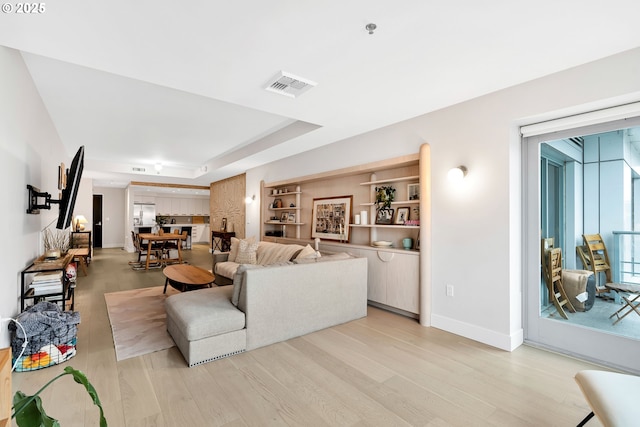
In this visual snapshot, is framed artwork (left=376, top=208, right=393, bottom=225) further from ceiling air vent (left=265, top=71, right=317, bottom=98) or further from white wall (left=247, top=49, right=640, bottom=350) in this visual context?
ceiling air vent (left=265, top=71, right=317, bottom=98)

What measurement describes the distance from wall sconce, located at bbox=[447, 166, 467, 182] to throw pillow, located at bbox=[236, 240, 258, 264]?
132 inches

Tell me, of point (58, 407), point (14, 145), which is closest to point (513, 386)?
point (58, 407)

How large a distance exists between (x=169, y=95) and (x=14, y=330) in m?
2.69

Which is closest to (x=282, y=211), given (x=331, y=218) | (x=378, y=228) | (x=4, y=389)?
(x=331, y=218)

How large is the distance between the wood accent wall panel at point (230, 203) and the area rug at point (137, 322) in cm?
343

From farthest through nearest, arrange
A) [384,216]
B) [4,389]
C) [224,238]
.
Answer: [224,238], [384,216], [4,389]

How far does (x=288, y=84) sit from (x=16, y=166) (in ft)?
7.83

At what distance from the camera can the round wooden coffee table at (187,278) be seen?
4.23 metres

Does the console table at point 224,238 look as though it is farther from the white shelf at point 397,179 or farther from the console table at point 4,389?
the console table at point 4,389

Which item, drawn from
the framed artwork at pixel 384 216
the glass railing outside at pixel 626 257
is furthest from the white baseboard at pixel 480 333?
the framed artwork at pixel 384 216

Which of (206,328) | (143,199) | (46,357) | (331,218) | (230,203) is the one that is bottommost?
(46,357)

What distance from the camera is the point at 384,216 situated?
4.53 m

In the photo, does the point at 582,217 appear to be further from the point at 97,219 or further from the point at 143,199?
the point at 97,219

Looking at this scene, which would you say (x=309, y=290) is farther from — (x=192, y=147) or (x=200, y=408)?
(x=192, y=147)
